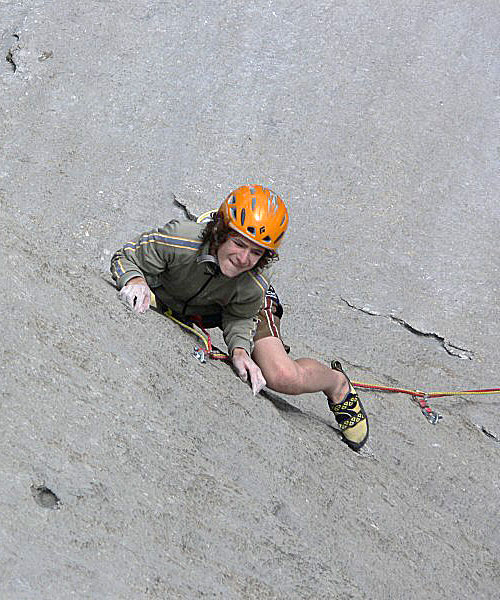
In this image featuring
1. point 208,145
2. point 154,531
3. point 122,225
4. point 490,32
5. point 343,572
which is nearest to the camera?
point 154,531

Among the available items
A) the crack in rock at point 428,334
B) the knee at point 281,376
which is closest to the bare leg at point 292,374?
the knee at point 281,376

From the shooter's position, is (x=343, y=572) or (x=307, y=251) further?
(x=307, y=251)

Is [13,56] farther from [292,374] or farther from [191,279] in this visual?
[292,374]

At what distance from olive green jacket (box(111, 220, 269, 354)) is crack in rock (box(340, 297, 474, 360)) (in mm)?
2627

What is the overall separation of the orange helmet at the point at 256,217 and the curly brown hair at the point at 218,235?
3cm

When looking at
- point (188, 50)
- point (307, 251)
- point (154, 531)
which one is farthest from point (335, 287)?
point (154, 531)

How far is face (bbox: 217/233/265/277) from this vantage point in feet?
9.71

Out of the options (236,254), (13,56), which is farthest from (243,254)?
(13,56)

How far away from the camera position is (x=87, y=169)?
6.12 meters

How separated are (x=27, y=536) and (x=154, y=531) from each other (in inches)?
13.7

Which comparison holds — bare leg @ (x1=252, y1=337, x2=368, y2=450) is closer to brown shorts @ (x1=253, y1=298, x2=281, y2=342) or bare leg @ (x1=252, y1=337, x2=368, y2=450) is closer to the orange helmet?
brown shorts @ (x1=253, y1=298, x2=281, y2=342)

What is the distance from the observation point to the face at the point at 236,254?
296 cm

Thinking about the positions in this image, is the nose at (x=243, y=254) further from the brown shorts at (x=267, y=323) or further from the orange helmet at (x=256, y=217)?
the brown shorts at (x=267, y=323)

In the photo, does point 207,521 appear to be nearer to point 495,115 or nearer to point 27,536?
point 27,536
